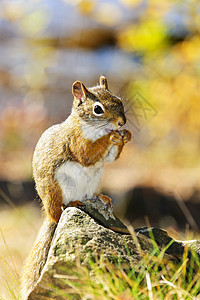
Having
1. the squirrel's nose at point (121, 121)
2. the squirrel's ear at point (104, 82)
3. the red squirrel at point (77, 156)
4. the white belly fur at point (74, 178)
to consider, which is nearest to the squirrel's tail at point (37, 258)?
the red squirrel at point (77, 156)

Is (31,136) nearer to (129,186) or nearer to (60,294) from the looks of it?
(129,186)

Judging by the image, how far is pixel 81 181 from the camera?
2.63 metres

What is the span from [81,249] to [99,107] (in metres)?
0.86

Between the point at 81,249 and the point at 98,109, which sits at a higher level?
the point at 98,109

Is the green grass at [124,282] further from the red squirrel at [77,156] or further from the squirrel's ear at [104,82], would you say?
the squirrel's ear at [104,82]

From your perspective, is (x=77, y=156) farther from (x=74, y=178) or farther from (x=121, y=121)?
(x=121, y=121)

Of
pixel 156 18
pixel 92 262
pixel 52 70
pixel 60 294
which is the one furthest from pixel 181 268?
pixel 52 70

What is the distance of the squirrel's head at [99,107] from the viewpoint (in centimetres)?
253

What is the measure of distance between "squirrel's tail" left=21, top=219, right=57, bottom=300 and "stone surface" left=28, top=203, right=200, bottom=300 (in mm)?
264

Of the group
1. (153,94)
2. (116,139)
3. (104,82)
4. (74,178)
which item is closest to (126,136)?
(116,139)

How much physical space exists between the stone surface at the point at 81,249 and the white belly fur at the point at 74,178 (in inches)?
4.2

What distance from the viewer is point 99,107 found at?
8.48 ft

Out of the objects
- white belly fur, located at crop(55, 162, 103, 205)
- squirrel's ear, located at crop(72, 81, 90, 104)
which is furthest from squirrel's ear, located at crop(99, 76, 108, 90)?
white belly fur, located at crop(55, 162, 103, 205)

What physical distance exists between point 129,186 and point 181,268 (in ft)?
16.3
